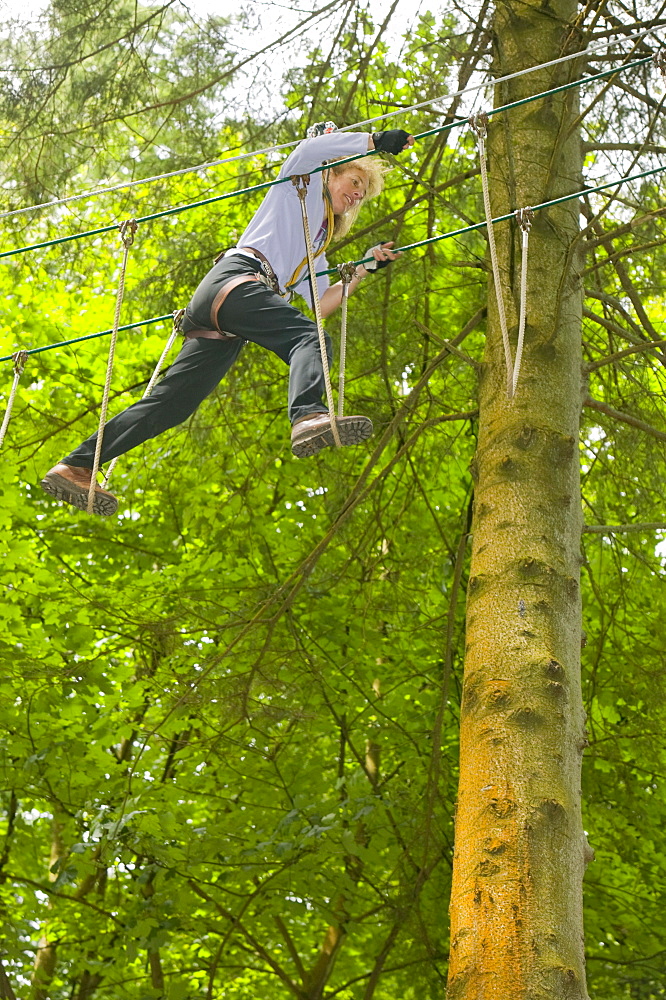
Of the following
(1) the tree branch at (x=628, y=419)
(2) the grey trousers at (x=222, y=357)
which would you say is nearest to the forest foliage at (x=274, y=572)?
(1) the tree branch at (x=628, y=419)

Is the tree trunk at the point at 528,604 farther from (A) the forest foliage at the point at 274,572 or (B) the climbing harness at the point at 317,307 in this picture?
(B) the climbing harness at the point at 317,307

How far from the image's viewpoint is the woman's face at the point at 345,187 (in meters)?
3.51

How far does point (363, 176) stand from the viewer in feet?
11.6

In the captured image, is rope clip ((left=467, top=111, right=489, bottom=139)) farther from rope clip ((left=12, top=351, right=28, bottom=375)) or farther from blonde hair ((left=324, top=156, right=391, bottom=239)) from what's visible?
rope clip ((left=12, top=351, right=28, bottom=375))

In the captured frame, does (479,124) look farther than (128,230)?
No

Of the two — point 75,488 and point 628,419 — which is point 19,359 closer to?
point 75,488

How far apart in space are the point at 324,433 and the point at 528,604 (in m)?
0.80

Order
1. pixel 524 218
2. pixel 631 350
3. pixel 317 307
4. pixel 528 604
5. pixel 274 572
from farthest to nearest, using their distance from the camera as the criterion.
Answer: pixel 274 572 → pixel 631 350 → pixel 524 218 → pixel 528 604 → pixel 317 307

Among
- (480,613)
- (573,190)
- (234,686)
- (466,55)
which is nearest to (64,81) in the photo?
(466,55)

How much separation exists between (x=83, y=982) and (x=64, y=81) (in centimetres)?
617

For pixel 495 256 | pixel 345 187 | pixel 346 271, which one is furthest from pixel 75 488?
pixel 495 256

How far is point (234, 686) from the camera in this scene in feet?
14.9

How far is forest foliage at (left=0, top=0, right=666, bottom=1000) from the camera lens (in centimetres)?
494

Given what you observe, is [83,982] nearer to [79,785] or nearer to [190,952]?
[190,952]
